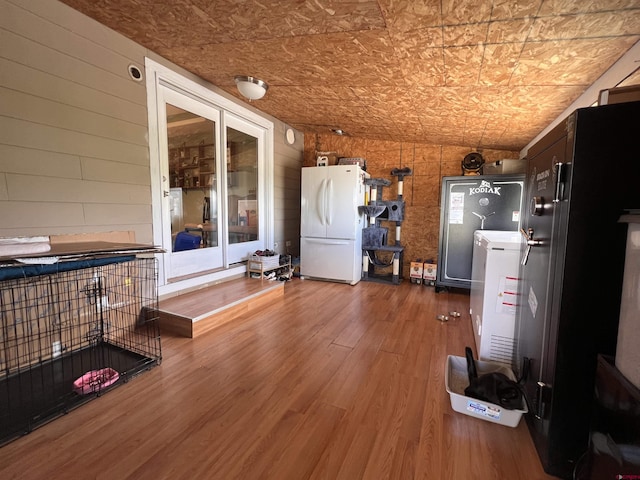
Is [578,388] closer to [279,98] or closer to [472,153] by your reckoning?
[279,98]

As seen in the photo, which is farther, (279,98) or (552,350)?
(279,98)

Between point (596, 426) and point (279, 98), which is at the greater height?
point (279, 98)

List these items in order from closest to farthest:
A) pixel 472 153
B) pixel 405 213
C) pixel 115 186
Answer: pixel 115 186 → pixel 472 153 → pixel 405 213

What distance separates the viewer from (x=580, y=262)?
107cm

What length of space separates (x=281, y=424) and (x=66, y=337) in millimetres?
1715

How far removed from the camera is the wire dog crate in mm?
1624

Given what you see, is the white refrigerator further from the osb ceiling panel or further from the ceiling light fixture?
the ceiling light fixture

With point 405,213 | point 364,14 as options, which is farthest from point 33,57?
point 405,213

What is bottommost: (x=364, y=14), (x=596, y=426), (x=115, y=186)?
(x=596, y=426)

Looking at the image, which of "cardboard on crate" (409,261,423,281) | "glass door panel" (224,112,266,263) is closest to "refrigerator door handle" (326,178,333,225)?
"glass door panel" (224,112,266,263)

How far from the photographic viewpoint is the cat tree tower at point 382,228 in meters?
4.39

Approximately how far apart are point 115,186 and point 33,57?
0.88 m

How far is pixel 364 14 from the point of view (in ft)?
5.61

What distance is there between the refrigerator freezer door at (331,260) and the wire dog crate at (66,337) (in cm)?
232
